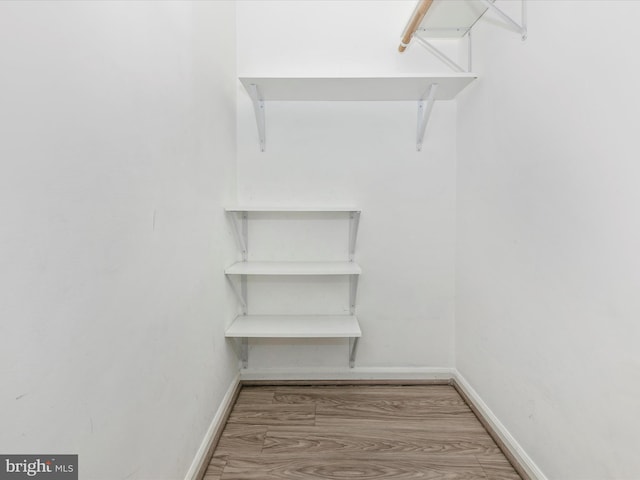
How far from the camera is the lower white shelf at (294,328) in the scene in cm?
167

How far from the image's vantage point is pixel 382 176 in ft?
6.21

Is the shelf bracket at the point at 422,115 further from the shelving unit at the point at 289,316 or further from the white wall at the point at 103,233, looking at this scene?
the white wall at the point at 103,233

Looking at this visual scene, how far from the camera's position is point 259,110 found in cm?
178

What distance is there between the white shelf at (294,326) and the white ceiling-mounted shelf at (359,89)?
1.00 metres

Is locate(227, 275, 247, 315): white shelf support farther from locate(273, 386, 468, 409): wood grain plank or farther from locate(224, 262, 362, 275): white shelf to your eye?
locate(273, 386, 468, 409): wood grain plank

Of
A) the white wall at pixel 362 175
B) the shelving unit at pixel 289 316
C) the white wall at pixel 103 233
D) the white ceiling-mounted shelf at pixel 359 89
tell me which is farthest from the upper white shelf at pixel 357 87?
the shelving unit at pixel 289 316

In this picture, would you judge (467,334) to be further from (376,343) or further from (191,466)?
(191,466)

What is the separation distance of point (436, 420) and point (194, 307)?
50.9 inches

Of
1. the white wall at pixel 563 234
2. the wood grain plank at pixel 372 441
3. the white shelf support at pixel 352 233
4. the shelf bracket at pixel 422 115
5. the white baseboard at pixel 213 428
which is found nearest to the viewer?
the white wall at pixel 563 234

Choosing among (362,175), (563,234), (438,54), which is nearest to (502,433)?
(563,234)

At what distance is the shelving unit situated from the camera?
167 centimetres

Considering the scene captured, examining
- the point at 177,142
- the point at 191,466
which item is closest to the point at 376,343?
the point at 191,466

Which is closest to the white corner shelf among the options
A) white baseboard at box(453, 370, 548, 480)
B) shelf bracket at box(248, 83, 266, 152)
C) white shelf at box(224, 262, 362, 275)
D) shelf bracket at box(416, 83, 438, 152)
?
shelf bracket at box(416, 83, 438, 152)

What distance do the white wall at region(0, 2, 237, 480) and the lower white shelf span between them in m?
0.41
